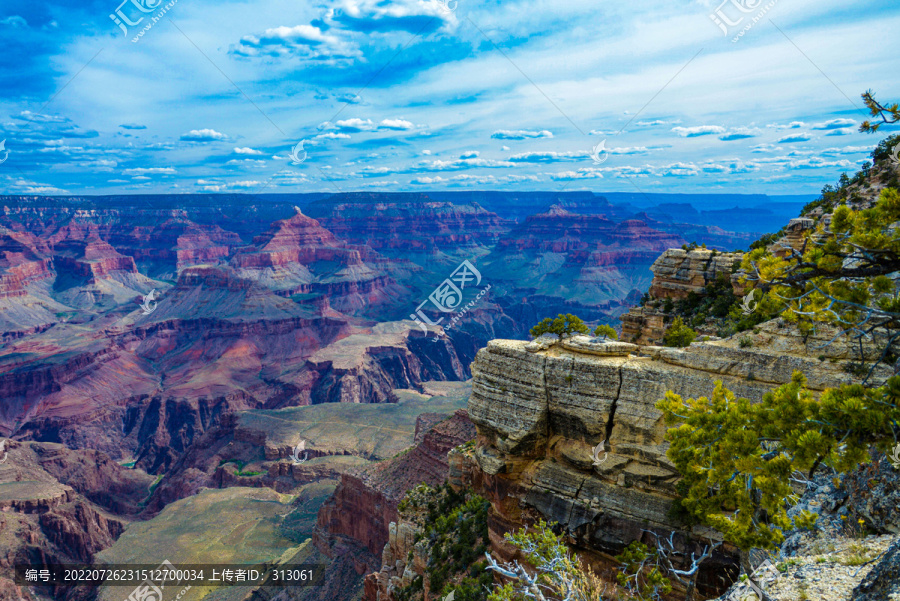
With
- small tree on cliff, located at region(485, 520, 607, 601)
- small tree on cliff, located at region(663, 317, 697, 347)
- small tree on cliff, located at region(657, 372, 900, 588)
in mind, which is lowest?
small tree on cliff, located at region(485, 520, 607, 601)

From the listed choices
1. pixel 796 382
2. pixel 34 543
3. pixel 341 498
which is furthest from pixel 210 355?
pixel 796 382

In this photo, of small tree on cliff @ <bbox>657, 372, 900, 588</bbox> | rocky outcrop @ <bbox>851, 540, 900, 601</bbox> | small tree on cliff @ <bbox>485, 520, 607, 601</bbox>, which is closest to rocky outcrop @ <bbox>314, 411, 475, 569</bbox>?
small tree on cliff @ <bbox>485, 520, 607, 601</bbox>

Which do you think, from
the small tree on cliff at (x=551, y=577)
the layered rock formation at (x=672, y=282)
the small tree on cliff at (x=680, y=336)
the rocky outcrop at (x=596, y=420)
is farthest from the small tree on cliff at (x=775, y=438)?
the layered rock formation at (x=672, y=282)

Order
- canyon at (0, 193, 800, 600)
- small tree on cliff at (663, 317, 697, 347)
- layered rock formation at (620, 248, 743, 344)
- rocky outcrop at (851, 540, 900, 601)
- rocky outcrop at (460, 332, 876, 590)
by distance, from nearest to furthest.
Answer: rocky outcrop at (851, 540, 900, 601), rocky outcrop at (460, 332, 876, 590), canyon at (0, 193, 800, 600), small tree on cliff at (663, 317, 697, 347), layered rock formation at (620, 248, 743, 344)

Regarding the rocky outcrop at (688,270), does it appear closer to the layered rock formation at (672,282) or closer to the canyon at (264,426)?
the layered rock formation at (672,282)

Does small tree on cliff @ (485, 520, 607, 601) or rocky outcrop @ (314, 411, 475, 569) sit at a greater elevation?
small tree on cliff @ (485, 520, 607, 601)

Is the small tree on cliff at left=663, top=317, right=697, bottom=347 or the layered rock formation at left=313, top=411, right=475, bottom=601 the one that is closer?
the small tree on cliff at left=663, top=317, right=697, bottom=347

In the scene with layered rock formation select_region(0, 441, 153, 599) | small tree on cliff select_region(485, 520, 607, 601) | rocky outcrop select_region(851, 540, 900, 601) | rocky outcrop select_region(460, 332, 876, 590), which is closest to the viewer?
rocky outcrop select_region(851, 540, 900, 601)

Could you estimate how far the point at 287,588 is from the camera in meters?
52.9

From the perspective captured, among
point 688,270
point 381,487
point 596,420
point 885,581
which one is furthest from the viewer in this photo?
point 381,487

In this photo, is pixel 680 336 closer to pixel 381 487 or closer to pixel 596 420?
pixel 596 420

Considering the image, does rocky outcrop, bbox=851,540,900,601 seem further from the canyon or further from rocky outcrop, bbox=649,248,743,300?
rocky outcrop, bbox=649,248,743,300

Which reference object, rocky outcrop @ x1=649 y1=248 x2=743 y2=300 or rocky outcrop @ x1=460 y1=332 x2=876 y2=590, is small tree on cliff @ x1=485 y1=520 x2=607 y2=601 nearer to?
rocky outcrop @ x1=460 y1=332 x2=876 y2=590

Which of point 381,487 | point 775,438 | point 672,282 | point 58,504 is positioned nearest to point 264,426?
point 58,504
